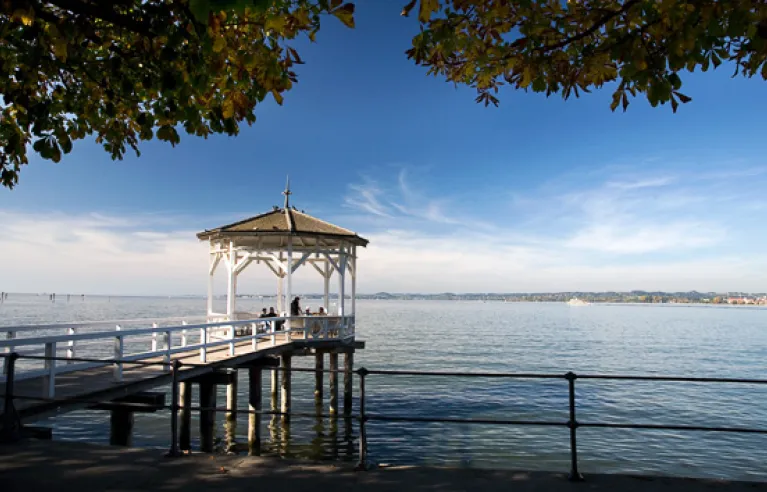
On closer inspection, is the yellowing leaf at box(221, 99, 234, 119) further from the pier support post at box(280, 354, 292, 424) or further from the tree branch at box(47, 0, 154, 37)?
the pier support post at box(280, 354, 292, 424)

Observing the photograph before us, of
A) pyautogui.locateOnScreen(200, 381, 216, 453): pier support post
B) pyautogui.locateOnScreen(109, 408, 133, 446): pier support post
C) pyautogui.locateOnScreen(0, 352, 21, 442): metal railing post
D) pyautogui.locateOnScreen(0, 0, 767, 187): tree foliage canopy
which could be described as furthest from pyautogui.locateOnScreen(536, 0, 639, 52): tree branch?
pyautogui.locateOnScreen(200, 381, 216, 453): pier support post

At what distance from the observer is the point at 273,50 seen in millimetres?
5156

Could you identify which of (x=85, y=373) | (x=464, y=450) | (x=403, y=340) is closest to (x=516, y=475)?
(x=85, y=373)

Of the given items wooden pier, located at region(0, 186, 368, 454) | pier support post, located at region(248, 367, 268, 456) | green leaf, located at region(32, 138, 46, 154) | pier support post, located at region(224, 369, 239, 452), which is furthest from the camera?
pier support post, located at region(224, 369, 239, 452)

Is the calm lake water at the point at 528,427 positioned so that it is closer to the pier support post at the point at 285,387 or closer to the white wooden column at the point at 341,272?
the pier support post at the point at 285,387

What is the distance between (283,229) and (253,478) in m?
12.0

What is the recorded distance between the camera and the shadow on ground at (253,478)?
4512mm

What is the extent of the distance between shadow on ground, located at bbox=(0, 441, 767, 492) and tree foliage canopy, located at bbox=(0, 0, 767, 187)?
10.1ft

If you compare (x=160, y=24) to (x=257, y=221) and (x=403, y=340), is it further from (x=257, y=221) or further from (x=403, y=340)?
(x=403, y=340)

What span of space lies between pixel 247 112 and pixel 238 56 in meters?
0.92

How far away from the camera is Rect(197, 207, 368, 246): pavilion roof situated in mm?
16188

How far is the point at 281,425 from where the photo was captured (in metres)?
17.7

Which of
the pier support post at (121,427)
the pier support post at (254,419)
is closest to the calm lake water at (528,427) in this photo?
the pier support post at (254,419)

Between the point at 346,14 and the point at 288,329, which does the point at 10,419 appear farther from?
the point at 288,329
